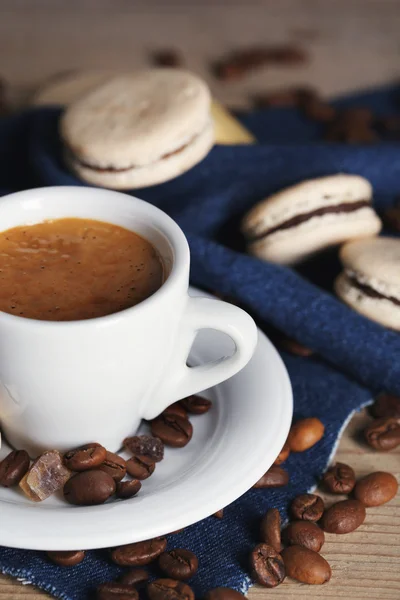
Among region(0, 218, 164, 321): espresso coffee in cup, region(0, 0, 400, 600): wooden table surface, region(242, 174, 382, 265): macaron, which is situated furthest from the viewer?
region(0, 0, 400, 600): wooden table surface

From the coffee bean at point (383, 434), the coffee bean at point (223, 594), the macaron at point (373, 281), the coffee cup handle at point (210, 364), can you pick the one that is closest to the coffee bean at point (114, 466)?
the coffee cup handle at point (210, 364)

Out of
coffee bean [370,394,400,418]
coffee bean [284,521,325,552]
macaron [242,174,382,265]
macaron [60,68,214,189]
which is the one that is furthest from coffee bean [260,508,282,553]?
macaron [60,68,214,189]

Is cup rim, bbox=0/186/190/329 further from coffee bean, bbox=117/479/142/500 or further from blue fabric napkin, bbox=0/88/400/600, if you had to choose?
blue fabric napkin, bbox=0/88/400/600

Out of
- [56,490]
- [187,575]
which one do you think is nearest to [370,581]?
[187,575]

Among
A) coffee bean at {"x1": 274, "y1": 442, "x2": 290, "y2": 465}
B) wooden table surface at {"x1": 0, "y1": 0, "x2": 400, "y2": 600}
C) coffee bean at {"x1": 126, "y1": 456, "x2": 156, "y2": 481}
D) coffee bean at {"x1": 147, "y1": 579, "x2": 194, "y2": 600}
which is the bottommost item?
wooden table surface at {"x1": 0, "y1": 0, "x2": 400, "y2": 600}

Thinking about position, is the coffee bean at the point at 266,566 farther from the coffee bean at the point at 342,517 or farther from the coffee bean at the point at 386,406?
the coffee bean at the point at 386,406

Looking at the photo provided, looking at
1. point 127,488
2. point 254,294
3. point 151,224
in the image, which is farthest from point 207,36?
point 127,488
